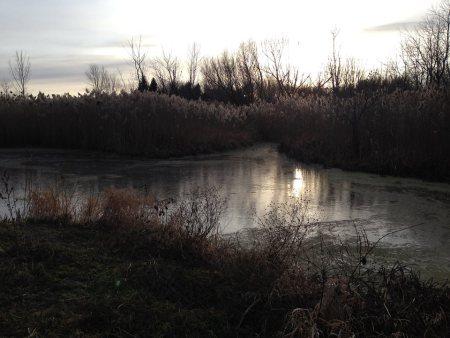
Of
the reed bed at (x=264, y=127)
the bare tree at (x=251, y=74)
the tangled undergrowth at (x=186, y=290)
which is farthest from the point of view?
the bare tree at (x=251, y=74)

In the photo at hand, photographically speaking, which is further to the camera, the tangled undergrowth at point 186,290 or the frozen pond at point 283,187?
the frozen pond at point 283,187

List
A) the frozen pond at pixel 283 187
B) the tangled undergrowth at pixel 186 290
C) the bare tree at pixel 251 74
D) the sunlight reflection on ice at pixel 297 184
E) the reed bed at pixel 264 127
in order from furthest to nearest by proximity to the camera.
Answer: the bare tree at pixel 251 74, the reed bed at pixel 264 127, the sunlight reflection on ice at pixel 297 184, the frozen pond at pixel 283 187, the tangled undergrowth at pixel 186 290

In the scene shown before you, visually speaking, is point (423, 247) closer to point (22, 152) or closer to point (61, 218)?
point (61, 218)

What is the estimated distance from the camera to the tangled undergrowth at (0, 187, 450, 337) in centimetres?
314

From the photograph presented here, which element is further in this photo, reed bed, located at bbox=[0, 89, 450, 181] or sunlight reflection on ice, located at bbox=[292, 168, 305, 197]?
reed bed, located at bbox=[0, 89, 450, 181]

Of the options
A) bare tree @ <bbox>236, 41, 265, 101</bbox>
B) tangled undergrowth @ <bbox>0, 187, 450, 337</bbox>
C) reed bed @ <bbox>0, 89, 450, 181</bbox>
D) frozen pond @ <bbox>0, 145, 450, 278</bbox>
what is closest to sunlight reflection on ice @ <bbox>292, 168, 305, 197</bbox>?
frozen pond @ <bbox>0, 145, 450, 278</bbox>

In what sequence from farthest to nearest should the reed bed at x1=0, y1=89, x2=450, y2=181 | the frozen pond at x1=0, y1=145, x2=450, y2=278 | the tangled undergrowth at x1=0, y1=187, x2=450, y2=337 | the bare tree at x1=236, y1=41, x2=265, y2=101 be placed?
the bare tree at x1=236, y1=41, x2=265, y2=101 → the reed bed at x1=0, y1=89, x2=450, y2=181 → the frozen pond at x1=0, y1=145, x2=450, y2=278 → the tangled undergrowth at x1=0, y1=187, x2=450, y2=337

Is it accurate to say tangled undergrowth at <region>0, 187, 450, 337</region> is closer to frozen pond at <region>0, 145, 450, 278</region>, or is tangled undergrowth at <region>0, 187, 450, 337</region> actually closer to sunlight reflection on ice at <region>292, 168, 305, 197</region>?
frozen pond at <region>0, 145, 450, 278</region>

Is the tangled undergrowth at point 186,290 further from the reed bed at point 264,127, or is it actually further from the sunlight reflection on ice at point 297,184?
the reed bed at point 264,127

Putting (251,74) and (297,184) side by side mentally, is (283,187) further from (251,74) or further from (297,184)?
(251,74)

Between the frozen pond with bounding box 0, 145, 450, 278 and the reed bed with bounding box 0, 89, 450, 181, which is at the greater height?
the reed bed with bounding box 0, 89, 450, 181

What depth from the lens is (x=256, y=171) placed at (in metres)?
11.4

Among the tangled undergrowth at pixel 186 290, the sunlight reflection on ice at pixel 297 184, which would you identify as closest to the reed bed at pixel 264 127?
the sunlight reflection on ice at pixel 297 184

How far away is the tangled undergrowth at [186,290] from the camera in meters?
3.14
